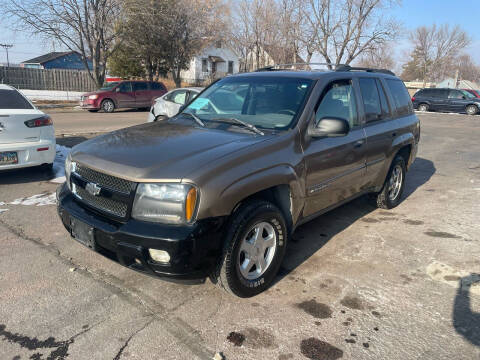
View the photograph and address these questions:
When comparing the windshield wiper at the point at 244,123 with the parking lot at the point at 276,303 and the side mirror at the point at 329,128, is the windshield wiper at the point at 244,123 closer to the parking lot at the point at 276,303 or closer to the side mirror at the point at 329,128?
the side mirror at the point at 329,128

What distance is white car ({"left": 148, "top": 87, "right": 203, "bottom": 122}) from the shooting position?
10180mm

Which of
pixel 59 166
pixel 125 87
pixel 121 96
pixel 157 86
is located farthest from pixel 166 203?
pixel 157 86

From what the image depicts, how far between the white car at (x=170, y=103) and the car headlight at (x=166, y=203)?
7.75 m

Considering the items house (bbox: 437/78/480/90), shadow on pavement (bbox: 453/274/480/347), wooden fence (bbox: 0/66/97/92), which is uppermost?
house (bbox: 437/78/480/90)

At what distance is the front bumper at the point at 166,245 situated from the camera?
2.46m

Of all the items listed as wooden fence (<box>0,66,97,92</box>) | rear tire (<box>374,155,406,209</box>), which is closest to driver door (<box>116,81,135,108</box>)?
wooden fence (<box>0,66,97,92</box>)

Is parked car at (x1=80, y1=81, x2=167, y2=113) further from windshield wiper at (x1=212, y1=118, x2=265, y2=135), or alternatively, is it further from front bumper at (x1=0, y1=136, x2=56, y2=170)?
windshield wiper at (x1=212, y1=118, x2=265, y2=135)

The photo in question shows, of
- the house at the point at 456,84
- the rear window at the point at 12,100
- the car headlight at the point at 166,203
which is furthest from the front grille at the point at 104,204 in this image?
the house at the point at 456,84

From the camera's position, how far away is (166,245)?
2.44 m

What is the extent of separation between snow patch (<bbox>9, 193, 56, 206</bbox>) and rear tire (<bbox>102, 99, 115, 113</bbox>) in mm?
14415

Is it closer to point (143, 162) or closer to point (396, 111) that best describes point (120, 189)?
point (143, 162)

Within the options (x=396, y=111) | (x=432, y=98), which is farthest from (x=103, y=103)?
(x=432, y=98)

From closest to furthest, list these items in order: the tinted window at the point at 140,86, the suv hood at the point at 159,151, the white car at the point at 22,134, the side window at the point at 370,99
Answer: the suv hood at the point at 159,151
the side window at the point at 370,99
the white car at the point at 22,134
the tinted window at the point at 140,86

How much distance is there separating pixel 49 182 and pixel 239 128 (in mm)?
4105
